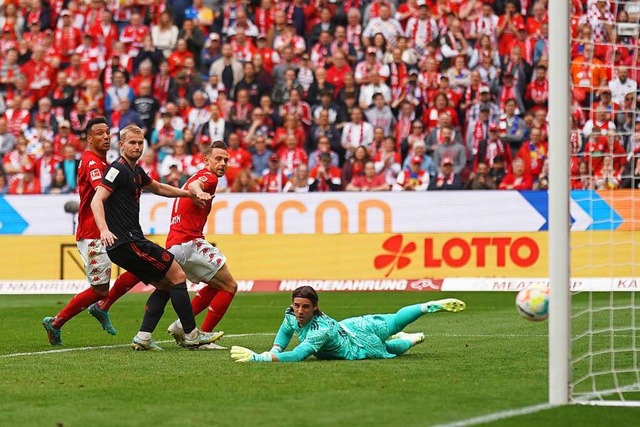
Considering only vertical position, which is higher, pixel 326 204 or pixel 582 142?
pixel 582 142

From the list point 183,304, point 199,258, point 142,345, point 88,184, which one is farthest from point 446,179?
point 142,345

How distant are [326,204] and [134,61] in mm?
7304

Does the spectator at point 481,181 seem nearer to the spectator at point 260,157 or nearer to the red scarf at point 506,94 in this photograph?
the red scarf at point 506,94

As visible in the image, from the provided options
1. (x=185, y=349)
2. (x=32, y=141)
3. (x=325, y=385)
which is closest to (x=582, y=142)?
(x=325, y=385)

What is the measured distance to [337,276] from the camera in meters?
23.2

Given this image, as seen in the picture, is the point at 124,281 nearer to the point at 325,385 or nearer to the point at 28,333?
the point at 28,333

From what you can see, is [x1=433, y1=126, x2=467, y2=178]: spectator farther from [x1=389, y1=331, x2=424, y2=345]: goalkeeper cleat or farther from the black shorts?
[x1=389, y1=331, x2=424, y2=345]: goalkeeper cleat

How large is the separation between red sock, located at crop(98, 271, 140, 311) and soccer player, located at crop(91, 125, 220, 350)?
90cm

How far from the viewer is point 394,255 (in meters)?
23.1

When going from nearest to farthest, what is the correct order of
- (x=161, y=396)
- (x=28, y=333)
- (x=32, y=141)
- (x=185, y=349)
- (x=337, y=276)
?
(x=161, y=396) → (x=185, y=349) → (x=28, y=333) → (x=337, y=276) → (x=32, y=141)

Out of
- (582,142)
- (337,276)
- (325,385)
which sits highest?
(582,142)

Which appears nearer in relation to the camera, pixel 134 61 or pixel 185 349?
pixel 185 349

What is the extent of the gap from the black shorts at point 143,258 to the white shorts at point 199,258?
666 mm

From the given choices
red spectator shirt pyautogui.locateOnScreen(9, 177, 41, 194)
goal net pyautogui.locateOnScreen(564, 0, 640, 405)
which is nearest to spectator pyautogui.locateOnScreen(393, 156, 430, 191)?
goal net pyautogui.locateOnScreen(564, 0, 640, 405)
